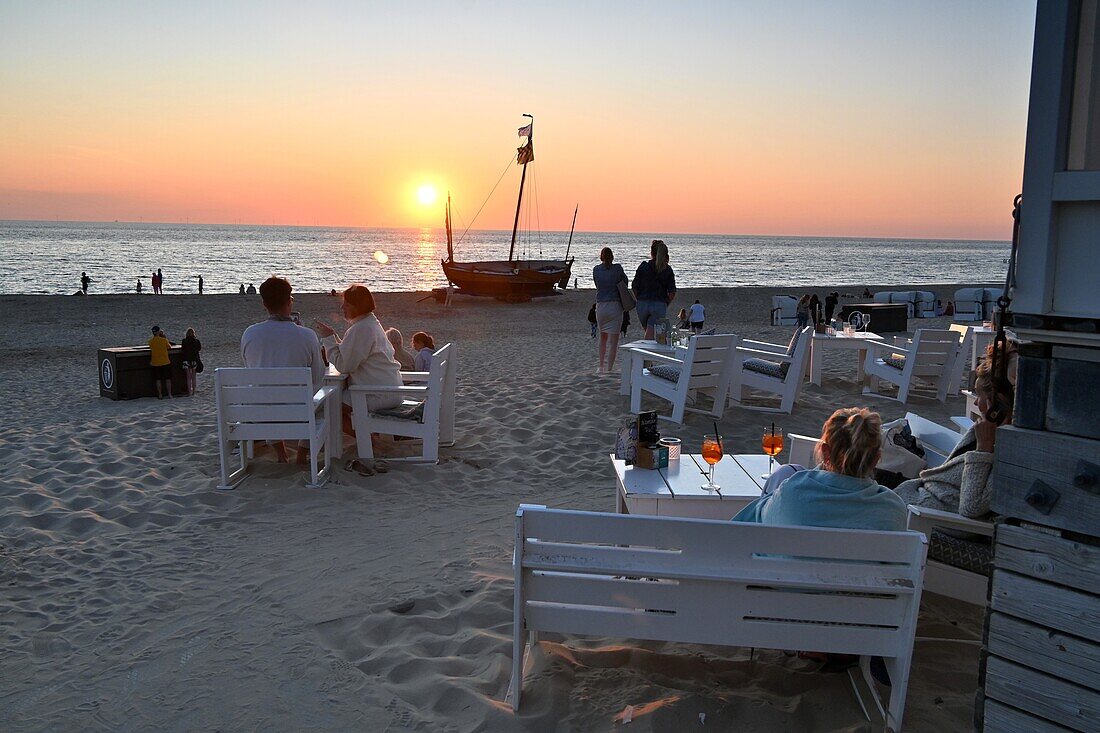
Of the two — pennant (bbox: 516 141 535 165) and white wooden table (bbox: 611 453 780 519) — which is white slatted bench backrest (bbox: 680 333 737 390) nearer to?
white wooden table (bbox: 611 453 780 519)

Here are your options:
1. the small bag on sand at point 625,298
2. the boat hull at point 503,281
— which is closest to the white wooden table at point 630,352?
the small bag on sand at point 625,298

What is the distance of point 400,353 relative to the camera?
6.77m

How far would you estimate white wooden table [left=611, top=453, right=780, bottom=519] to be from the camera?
355 centimetres

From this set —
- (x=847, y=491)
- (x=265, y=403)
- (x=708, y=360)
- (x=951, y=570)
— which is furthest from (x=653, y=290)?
(x=847, y=491)

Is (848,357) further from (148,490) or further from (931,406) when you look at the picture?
(148,490)

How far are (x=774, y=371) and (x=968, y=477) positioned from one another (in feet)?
15.2

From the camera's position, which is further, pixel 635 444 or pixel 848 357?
pixel 848 357

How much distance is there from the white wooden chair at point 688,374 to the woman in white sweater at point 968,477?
3.53 meters

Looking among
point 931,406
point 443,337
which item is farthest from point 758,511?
point 443,337

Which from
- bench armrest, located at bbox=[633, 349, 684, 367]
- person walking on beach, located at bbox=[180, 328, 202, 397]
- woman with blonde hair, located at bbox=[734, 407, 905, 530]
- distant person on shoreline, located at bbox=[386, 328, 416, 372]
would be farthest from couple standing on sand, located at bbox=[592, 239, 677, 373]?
woman with blonde hair, located at bbox=[734, 407, 905, 530]

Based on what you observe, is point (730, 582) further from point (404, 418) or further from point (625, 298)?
point (625, 298)

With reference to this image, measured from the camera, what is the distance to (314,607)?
353cm

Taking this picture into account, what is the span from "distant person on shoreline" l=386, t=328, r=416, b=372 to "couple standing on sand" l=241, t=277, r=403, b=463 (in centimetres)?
73

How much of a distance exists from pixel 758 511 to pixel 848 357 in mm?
9701
